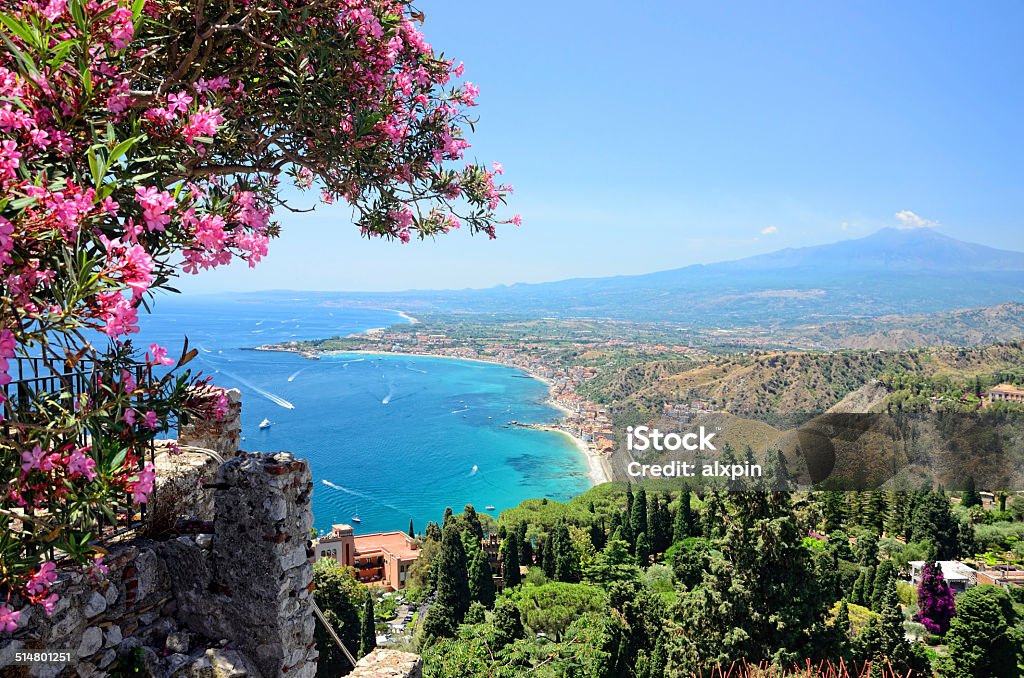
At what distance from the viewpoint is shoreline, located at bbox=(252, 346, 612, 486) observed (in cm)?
5521

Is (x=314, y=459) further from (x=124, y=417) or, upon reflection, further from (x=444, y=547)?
(x=124, y=417)

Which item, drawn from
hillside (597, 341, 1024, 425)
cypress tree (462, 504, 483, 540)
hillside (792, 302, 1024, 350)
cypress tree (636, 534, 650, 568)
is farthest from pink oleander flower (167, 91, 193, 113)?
hillside (792, 302, 1024, 350)

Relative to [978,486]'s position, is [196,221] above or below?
above

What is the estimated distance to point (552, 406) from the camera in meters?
78.1

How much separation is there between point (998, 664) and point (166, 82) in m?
15.8

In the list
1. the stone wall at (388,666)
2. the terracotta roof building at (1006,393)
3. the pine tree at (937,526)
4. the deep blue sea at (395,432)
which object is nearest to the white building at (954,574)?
the pine tree at (937,526)

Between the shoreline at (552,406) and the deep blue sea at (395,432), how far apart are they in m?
1.10

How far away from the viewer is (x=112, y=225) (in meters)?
1.84

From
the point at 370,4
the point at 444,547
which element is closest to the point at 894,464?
the point at 444,547

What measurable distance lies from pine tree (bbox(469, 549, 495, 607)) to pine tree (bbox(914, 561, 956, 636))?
41.9 feet

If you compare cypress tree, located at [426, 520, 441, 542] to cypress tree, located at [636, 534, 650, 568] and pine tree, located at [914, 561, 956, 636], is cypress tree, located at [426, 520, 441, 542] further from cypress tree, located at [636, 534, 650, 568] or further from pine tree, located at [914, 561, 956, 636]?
pine tree, located at [914, 561, 956, 636]

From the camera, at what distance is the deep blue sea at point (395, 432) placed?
1913 inches

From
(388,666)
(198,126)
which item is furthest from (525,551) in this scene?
(198,126)

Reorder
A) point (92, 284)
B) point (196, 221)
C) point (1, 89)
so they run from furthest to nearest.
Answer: point (196, 221) < point (1, 89) < point (92, 284)
